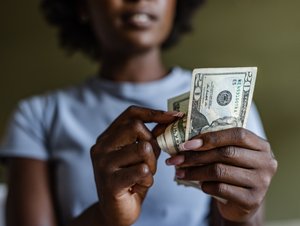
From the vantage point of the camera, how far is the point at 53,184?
1.02 meters

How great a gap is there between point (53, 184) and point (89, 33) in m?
0.42

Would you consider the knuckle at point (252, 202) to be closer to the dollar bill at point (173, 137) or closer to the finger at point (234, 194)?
the finger at point (234, 194)

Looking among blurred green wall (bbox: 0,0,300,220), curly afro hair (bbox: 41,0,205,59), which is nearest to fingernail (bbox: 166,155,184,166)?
curly afro hair (bbox: 41,0,205,59)

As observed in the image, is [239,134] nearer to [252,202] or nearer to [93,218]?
[252,202]

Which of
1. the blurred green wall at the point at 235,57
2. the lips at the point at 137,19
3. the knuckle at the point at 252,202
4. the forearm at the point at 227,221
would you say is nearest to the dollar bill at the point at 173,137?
the knuckle at the point at 252,202

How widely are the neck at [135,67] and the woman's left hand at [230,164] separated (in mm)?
434

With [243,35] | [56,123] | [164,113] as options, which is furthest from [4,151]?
[243,35]

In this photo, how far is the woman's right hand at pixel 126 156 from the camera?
657 mm

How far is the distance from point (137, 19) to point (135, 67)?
0.14 meters

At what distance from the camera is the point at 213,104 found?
670 millimetres

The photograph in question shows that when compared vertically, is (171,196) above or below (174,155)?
below

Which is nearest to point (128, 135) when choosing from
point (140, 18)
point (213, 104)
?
point (213, 104)

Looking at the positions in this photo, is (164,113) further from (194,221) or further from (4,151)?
(4,151)

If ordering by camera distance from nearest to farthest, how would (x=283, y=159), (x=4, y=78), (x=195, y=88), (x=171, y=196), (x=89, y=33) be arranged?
1. (x=195, y=88)
2. (x=171, y=196)
3. (x=89, y=33)
4. (x=283, y=159)
5. (x=4, y=78)
